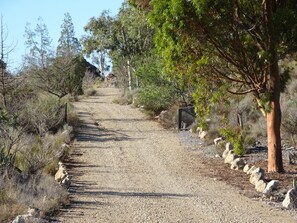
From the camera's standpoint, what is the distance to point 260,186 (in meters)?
11.9

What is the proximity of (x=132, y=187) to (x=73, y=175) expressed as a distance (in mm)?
2262

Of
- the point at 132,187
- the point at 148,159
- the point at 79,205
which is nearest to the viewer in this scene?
the point at 79,205

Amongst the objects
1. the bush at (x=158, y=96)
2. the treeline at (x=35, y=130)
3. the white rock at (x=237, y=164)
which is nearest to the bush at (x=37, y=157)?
the treeline at (x=35, y=130)

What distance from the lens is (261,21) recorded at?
12930 mm

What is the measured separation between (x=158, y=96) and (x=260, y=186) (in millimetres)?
15606

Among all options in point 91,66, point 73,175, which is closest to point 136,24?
point 73,175

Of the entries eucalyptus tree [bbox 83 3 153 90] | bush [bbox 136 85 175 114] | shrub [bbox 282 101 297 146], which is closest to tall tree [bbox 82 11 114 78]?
eucalyptus tree [bbox 83 3 153 90]

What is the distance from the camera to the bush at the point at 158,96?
88.5 ft

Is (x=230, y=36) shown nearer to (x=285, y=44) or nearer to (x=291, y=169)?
(x=285, y=44)

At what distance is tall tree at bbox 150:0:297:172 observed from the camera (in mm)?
11992

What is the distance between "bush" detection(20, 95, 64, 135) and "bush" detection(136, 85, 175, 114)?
17.3 ft

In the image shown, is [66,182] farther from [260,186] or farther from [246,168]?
[246,168]

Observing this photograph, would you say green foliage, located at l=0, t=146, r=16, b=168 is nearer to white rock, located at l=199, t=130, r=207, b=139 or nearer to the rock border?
the rock border

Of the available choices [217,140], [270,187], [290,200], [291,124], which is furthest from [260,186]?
[217,140]
